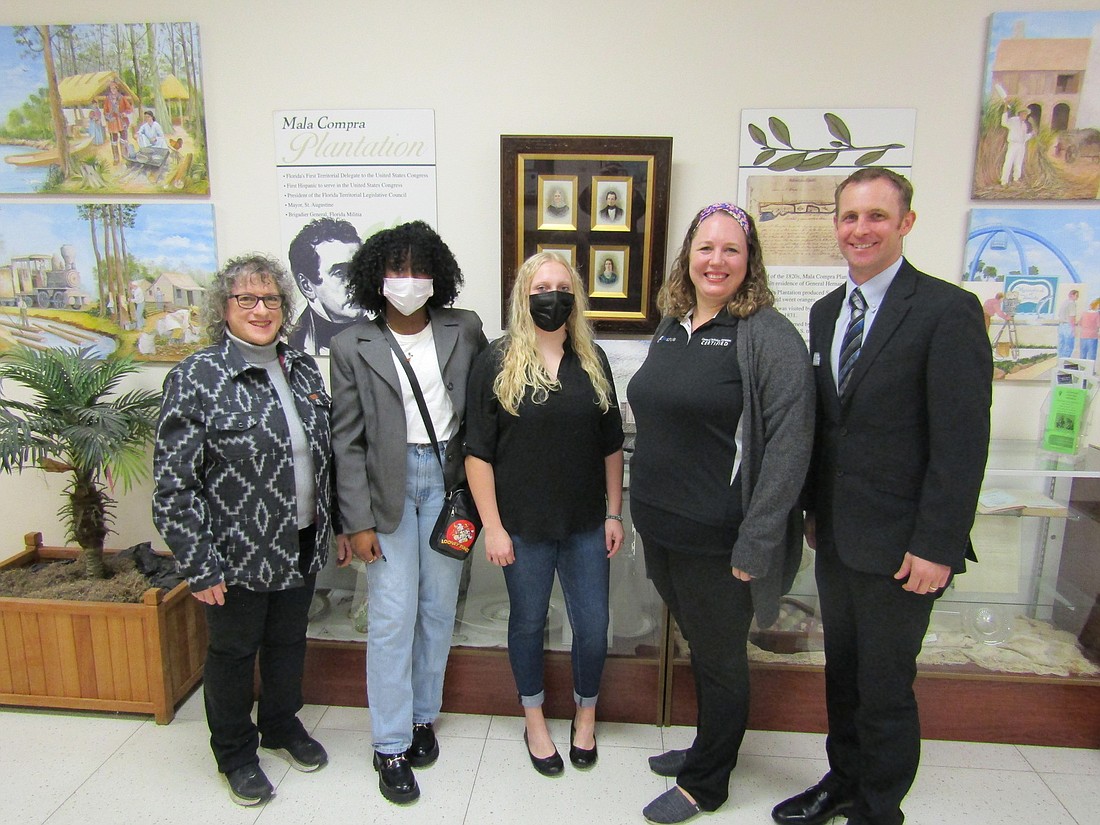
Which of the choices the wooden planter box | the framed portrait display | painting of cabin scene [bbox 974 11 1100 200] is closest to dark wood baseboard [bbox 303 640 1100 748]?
the wooden planter box

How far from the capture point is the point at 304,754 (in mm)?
2039

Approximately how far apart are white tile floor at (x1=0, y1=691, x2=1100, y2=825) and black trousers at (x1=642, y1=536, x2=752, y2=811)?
134 millimetres

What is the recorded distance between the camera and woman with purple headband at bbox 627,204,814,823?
61.0 inches

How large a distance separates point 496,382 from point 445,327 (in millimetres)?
254

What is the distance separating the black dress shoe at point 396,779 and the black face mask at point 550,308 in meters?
1.30

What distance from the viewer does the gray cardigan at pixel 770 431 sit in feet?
5.02

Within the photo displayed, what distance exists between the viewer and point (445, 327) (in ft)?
6.26

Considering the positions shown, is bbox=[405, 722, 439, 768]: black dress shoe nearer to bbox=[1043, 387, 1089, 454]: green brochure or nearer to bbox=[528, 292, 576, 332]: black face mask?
bbox=[528, 292, 576, 332]: black face mask

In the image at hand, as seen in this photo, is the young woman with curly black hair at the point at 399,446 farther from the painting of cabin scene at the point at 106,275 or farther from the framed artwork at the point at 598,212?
the painting of cabin scene at the point at 106,275

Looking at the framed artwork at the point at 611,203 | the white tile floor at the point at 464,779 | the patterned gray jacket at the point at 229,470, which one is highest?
the framed artwork at the point at 611,203

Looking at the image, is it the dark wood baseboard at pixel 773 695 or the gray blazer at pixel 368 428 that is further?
the dark wood baseboard at pixel 773 695

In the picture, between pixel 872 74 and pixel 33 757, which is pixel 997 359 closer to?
pixel 872 74

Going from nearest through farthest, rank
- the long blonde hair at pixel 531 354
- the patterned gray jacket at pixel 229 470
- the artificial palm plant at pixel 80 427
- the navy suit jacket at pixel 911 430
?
the navy suit jacket at pixel 911 430 → the patterned gray jacket at pixel 229 470 → the long blonde hair at pixel 531 354 → the artificial palm plant at pixel 80 427

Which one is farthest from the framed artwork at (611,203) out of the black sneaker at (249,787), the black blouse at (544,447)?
the black sneaker at (249,787)
